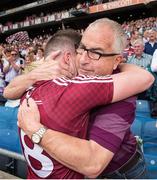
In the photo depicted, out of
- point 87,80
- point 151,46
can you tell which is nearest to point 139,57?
point 151,46

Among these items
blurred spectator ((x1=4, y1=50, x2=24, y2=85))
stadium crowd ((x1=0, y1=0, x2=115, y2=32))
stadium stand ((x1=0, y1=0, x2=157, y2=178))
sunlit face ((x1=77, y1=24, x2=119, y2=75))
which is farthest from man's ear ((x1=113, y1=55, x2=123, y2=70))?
stadium crowd ((x1=0, y1=0, x2=115, y2=32))

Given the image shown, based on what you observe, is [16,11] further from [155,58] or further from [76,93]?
[76,93]

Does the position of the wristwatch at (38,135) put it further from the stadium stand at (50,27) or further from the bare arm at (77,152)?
the stadium stand at (50,27)

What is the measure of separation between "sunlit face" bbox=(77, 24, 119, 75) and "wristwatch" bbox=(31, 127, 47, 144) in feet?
0.91

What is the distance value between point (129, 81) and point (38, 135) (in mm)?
371

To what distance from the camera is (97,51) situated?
1.36m

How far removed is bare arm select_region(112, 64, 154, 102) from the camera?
1298mm

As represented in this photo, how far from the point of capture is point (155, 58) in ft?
14.2

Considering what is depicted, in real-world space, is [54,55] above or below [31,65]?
above

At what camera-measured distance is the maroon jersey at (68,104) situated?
1.25 meters

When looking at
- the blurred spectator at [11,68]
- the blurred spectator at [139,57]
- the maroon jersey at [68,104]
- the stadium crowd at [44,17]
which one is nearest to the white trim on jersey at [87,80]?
the maroon jersey at [68,104]

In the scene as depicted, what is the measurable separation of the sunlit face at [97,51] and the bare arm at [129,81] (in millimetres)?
62

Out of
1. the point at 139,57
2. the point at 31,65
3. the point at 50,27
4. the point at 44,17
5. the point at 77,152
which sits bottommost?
the point at 50,27

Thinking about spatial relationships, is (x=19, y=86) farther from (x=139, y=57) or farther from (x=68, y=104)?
(x=139, y=57)
